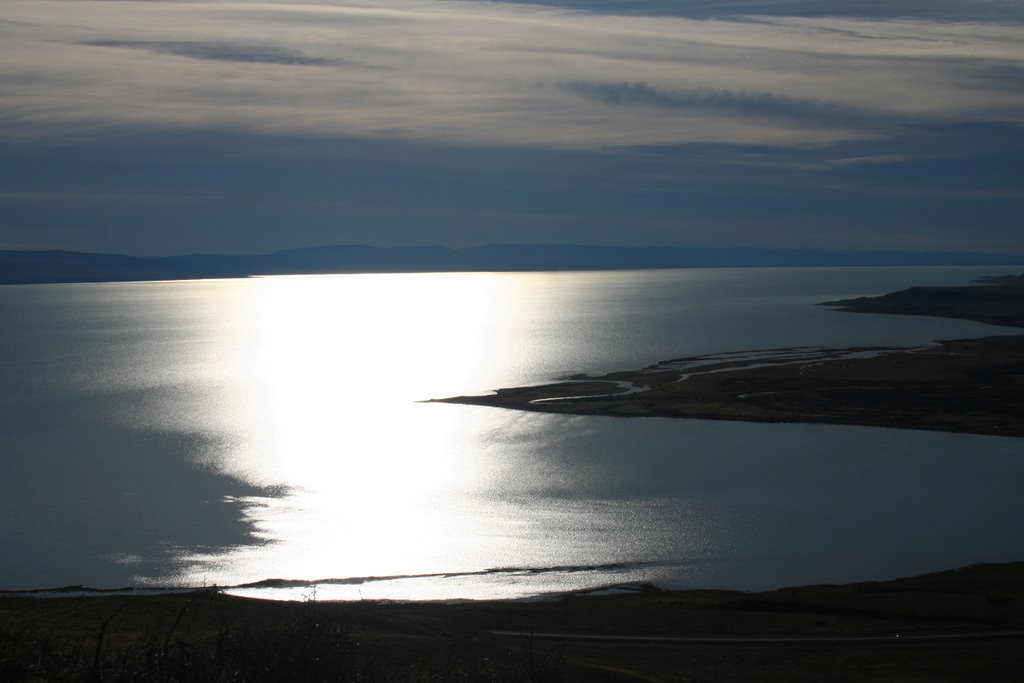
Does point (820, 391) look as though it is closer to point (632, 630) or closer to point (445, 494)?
point (445, 494)

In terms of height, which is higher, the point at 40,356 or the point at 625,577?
the point at 40,356

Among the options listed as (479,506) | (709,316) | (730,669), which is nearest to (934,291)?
(709,316)

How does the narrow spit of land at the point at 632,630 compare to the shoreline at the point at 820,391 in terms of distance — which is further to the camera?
the shoreline at the point at 820,391

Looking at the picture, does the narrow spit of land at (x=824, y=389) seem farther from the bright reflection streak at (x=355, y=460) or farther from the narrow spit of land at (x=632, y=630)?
the narrow spit of land at (x=632, y=630)

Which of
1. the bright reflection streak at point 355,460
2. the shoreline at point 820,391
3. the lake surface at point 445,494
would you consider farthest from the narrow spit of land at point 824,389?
the bright reflection streak at point 355,460

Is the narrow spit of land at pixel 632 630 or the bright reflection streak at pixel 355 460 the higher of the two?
the bright reflection streak at pixel 355 460

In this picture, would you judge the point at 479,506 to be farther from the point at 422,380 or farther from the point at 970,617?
the point at 422,380

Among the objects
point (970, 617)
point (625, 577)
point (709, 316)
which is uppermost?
point (709, 316)

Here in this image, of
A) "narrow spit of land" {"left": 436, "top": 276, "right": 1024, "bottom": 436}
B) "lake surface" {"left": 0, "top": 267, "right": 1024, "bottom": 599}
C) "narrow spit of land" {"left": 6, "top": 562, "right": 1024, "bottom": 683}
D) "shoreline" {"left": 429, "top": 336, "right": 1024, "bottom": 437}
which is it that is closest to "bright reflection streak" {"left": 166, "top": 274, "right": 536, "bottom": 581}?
"lake surface" {"left": 0, "top": 267, "right": 1024, "bottom": 599}
